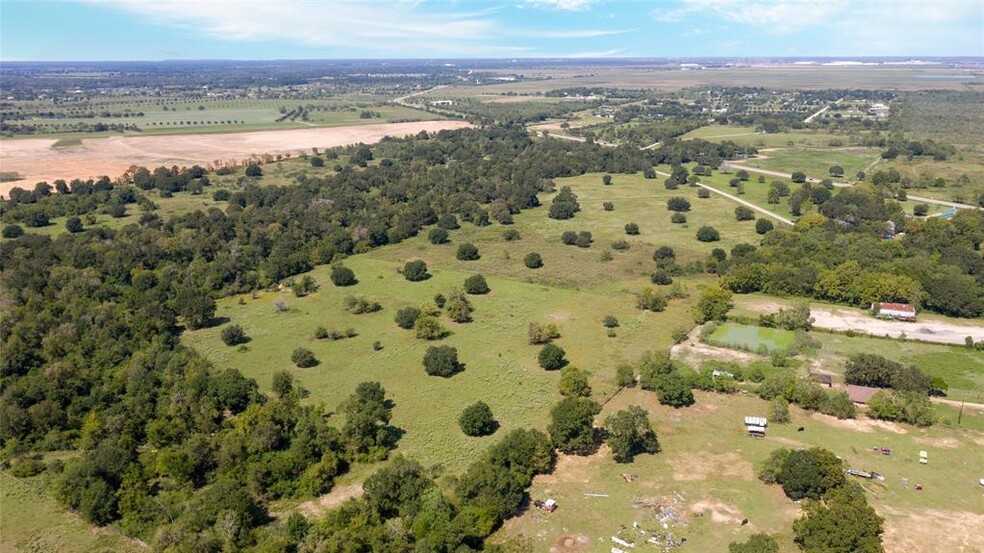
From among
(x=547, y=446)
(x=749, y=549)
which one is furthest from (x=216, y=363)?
(x=749, y=549)

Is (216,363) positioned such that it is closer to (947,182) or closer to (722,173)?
(722,173)

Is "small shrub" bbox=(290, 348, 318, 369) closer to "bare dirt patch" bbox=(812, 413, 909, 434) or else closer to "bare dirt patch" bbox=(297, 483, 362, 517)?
"bare dirt patch" bbox=(297, 483, 362, 517)

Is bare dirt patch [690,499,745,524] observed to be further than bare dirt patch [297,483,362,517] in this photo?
No

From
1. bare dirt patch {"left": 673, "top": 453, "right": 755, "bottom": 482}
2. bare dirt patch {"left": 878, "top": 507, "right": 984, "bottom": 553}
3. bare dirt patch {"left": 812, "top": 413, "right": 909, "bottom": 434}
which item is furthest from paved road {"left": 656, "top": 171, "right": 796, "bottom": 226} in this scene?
bare dirt patch {"left": 878, "top": 507, "right": 984, "bottom": 553}

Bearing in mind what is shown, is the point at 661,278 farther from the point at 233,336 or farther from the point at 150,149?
the point at 150,149

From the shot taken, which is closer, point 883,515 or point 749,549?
point 749,549

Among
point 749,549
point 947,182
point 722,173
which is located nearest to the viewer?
point 749,549

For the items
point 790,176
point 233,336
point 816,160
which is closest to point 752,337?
point 233,336
